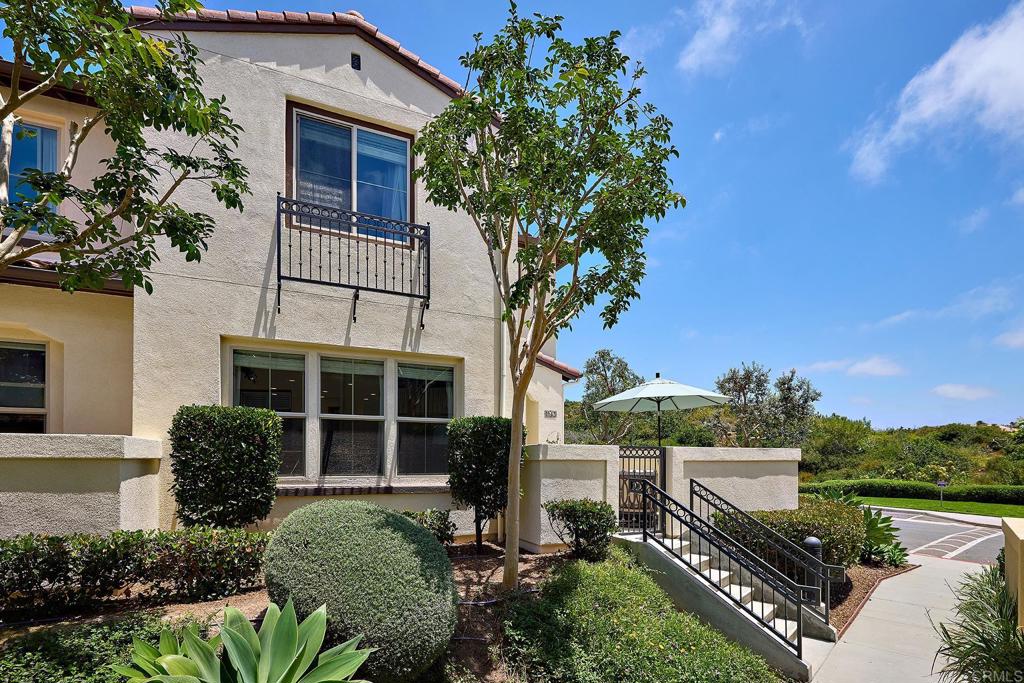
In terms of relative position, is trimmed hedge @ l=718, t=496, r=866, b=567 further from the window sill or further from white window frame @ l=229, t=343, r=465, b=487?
white window frame @ l=229, t=343, r=465, b=487

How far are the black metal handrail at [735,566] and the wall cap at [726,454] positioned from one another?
884 mm

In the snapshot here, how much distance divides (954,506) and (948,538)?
7995mm

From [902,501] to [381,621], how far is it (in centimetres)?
2594

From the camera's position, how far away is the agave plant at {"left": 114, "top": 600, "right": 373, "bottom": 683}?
4.05 meters

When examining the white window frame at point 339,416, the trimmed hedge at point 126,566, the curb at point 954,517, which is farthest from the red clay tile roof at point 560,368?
the curb at point 954,517

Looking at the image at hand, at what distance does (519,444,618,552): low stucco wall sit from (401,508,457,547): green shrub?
47.0 inches

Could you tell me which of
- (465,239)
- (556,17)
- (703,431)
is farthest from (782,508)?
(703,431)

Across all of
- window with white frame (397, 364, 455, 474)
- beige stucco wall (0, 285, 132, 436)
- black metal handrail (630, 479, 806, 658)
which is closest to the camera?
black metal handrail (630, 479, 806, 658)

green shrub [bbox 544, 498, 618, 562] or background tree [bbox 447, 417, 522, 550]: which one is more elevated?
background tree [bbox 447, 417, 522, 550]

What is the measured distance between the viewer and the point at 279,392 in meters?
8.23

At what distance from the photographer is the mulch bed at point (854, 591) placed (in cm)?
→ 847

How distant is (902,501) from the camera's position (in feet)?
77.7

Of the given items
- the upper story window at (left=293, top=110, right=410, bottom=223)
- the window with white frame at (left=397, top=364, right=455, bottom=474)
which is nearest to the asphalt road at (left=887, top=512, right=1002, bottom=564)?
the window with white frame at (left=397, top=364, right=455, bottom=474)

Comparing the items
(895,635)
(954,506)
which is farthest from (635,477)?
(954,506)
